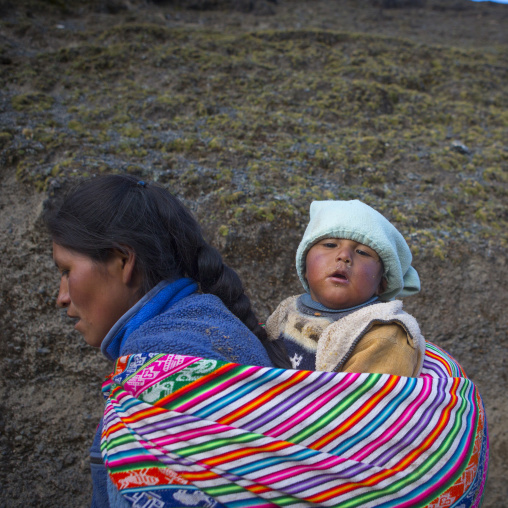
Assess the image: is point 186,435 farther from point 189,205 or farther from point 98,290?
point 189,205

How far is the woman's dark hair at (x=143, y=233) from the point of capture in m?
1.65

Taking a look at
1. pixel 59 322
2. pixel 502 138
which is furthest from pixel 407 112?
pixel 59 322

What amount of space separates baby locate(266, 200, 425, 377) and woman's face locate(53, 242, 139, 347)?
0.85m

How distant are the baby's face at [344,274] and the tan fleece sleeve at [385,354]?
0.33m

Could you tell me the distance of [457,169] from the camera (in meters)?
5.25

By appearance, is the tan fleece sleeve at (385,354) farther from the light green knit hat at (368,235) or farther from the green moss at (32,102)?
the green moss at (32,102)

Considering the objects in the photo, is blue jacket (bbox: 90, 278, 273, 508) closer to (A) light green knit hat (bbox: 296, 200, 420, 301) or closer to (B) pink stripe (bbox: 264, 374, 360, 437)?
(B) pink stripe (bbox: 264, 374, 360, 437)

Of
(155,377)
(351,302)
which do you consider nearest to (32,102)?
(351,302)

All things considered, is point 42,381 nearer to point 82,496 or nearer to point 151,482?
point 82,496

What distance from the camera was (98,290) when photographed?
65.6 inches

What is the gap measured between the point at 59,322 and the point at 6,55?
4.50 meters

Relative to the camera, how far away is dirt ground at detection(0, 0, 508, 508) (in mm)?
3117

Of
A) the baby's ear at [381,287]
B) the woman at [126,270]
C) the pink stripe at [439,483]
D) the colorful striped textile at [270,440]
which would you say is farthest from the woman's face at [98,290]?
the baby's ear at [381,287]

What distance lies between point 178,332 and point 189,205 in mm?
2716
